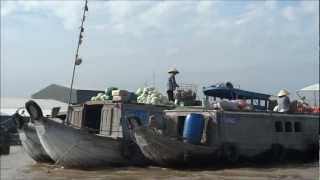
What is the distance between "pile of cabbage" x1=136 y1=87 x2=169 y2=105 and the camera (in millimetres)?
19234

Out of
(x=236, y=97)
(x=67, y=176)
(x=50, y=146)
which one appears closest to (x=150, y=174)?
(x=67, y=176)

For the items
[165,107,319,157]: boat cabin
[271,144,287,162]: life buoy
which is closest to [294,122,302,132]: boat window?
[165,107,319,157]: boat cabin

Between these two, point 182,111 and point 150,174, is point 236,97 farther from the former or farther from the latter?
point 150,174

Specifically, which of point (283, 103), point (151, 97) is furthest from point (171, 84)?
point (283, 103)

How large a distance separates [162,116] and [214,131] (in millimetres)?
1809

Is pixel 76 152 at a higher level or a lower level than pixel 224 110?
lower

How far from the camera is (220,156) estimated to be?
676 inches

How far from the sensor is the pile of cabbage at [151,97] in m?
19.2

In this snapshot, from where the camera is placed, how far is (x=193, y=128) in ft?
55.7

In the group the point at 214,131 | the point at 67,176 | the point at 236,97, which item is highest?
the point at 236,97

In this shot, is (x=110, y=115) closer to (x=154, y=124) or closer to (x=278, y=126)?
(x=154, y=124)

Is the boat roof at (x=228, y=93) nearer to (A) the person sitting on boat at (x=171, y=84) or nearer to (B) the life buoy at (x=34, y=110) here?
(A) the person sitting on boat at (x=171, y=84)

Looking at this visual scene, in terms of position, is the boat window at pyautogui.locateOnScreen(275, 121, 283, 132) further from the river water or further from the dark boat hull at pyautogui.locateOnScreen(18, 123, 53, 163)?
the dark boat hull at pyautogui.locateOnScreen(18, 123, 53, 163)

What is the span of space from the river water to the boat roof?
3.95 m
